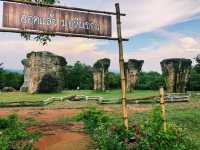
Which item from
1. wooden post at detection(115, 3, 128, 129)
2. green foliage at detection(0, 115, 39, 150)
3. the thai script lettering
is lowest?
green foliage at detection(0, 115, 39, 150)

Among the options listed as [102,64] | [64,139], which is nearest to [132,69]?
[102,64]

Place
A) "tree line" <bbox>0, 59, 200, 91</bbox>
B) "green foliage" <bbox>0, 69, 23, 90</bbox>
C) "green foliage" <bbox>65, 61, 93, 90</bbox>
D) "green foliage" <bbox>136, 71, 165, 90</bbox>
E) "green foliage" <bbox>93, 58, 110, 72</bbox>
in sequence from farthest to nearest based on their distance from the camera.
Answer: "green foliage" <bbox>65, 61, 93, 90</bbox>
"green foliage" <bbox>0, 69, 23, 90</bbox>
"green foliage" <bbox>136, 71, 165, 90</bbox>
"tree line" <bbox>0, 59, 200, 91</bbox>
"green foliage" <bbox>93, 58, 110, 72</bbox>

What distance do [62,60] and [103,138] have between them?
26.8 meters

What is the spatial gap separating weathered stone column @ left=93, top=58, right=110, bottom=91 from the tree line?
6284 mm

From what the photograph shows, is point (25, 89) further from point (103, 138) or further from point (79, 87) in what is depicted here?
point (103, 138)

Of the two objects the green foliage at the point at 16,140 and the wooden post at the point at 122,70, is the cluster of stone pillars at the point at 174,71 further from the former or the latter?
the green foliage at the point at 16,140

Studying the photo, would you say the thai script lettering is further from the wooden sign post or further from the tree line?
the tree line

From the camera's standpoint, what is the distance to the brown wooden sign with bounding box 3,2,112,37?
437 inches

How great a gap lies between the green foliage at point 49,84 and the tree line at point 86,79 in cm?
848

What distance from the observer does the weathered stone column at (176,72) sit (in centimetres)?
3412

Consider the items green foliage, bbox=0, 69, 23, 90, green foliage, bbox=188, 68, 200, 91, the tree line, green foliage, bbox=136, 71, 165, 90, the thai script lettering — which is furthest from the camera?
green foliage, bbox=0, 69, 23, 90

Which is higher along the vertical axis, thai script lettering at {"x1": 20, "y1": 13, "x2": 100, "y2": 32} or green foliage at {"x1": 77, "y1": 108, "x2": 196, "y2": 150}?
thai script lettering at {"x1": 20, "y1": 13, "x2": 100, "y2": 32}

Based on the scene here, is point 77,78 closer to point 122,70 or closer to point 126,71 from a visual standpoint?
point 126,71

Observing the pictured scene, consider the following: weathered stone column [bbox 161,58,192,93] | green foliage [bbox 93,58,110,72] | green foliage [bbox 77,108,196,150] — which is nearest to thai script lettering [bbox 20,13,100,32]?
green foliage [bbox 77,108,196,150]
